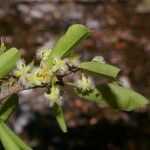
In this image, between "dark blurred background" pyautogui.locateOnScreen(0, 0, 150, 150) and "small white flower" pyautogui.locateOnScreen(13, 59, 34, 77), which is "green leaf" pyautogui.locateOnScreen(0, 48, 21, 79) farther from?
"dark blurred background" pyautogui.locateOnScreen(0, 0, 150, 150)

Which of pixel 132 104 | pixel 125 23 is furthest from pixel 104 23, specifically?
pixel 132 104

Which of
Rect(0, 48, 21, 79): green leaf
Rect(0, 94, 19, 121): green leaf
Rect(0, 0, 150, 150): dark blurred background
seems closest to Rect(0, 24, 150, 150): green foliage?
Rect(0, 48, 21, 79): green leaf

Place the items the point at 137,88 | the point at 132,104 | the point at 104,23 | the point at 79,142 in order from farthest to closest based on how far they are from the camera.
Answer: the point at 104,23 < the point at 137,88 < the point at 79,142 < the point at 132,104

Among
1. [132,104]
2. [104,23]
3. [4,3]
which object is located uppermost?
[132,104]

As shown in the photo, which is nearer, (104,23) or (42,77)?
(42,77)

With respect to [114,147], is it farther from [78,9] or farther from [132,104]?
[132,104]

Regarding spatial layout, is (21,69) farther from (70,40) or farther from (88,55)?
(88,55)

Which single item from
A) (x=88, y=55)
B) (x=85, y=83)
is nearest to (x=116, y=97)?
(x=85, y=83)
